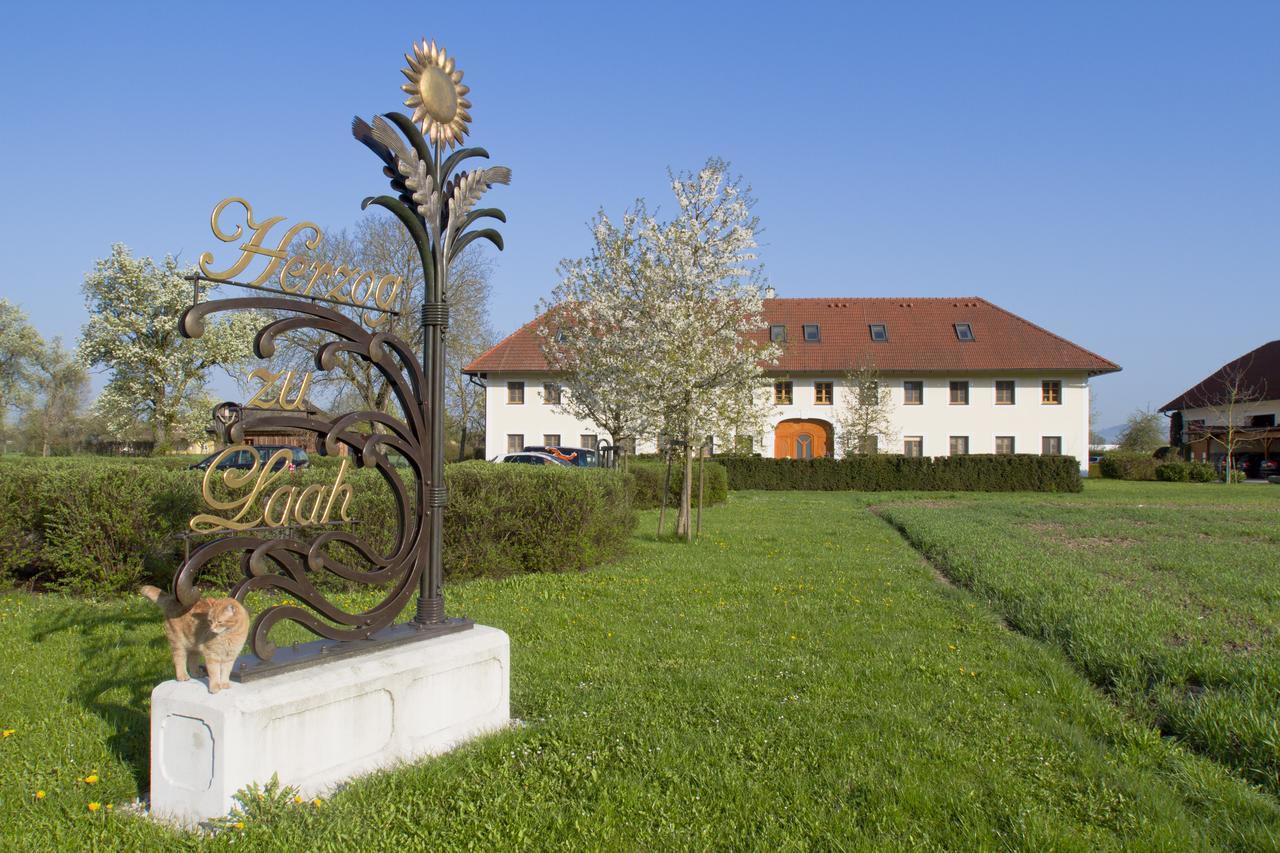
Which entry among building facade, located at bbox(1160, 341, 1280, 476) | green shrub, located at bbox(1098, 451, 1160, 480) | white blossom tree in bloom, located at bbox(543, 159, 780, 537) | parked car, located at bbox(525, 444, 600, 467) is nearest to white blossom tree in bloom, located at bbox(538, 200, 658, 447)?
white blossom tree in bloom, located at bbox(543, 159, 780, 537)

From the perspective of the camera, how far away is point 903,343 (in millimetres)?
40375

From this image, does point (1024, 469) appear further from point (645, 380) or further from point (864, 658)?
point (864, 658)

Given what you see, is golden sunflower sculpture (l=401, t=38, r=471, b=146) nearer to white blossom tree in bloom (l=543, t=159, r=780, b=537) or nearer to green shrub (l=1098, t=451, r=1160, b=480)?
white blossom tree in bloom (l=543, t=159, r=780, b=537)

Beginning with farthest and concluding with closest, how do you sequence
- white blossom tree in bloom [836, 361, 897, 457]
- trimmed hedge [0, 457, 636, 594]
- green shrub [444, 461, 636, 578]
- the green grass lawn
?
white blossom tree in bloom [836, 361, 897, 457]
green shrub [444, 461, 636, 578]
trimmed hedge [0, 457, 636, 594]
the green grass lawn

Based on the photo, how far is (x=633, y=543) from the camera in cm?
1312

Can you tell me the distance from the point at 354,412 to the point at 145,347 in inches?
1325

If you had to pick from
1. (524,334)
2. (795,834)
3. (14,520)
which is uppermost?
(524,334)

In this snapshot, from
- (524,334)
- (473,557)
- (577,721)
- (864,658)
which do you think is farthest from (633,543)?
(524,334)

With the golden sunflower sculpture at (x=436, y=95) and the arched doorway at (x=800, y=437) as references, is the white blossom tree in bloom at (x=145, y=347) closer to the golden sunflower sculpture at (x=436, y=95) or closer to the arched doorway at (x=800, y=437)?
the arched doorway at (x=800, y=437)

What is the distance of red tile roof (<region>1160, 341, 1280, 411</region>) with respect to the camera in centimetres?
5019

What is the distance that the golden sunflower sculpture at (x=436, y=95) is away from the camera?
4875mm

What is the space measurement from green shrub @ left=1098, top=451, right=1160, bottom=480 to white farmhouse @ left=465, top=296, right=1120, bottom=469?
2455 millimetres

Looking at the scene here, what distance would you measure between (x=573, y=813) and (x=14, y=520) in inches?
321

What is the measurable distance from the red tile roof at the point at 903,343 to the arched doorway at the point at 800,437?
2544mm
